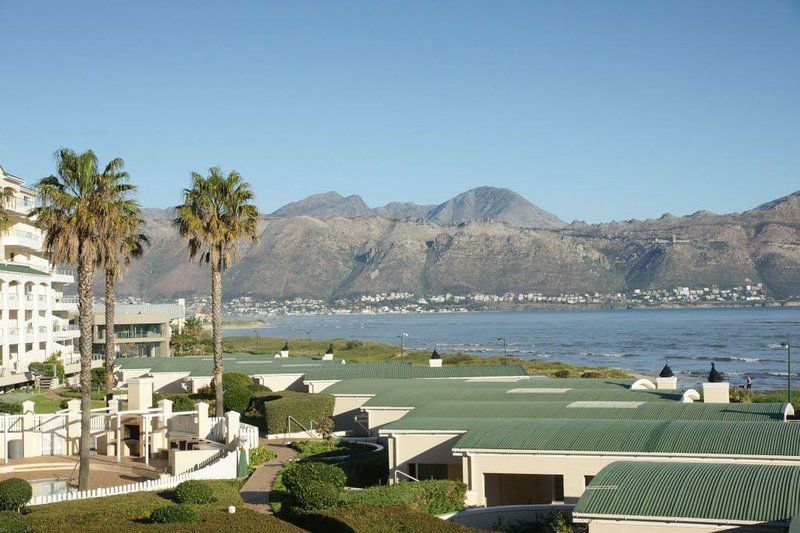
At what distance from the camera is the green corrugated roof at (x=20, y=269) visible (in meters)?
62.0

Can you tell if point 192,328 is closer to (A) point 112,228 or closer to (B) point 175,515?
(A) point 112,228

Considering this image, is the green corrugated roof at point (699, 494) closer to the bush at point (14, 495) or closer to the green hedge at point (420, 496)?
the green hedge at point (420, 496)

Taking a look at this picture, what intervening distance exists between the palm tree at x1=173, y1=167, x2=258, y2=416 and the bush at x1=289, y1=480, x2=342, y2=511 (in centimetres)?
1922

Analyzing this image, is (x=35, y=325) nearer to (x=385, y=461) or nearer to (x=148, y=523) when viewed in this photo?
(x=385, y=461)

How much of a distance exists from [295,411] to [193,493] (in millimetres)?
16820

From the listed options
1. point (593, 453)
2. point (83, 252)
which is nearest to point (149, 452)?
point (83, 252)

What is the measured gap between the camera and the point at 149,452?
36594 mm

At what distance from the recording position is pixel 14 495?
78.4 feet

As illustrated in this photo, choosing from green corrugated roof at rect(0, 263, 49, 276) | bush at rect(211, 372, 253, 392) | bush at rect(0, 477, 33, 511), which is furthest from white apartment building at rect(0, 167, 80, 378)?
bush at rect(0, 477, 33, 511)

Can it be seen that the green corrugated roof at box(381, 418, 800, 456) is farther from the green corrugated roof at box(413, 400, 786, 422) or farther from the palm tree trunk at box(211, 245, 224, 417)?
the palm tree trunk at box(211, 245, 224, 417)

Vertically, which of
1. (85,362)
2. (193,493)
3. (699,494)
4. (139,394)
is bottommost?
(193,493)

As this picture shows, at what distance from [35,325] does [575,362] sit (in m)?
79.6

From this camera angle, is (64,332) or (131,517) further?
(64,332)

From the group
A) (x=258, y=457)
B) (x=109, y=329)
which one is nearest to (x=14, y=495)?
(x=258, y=457)
